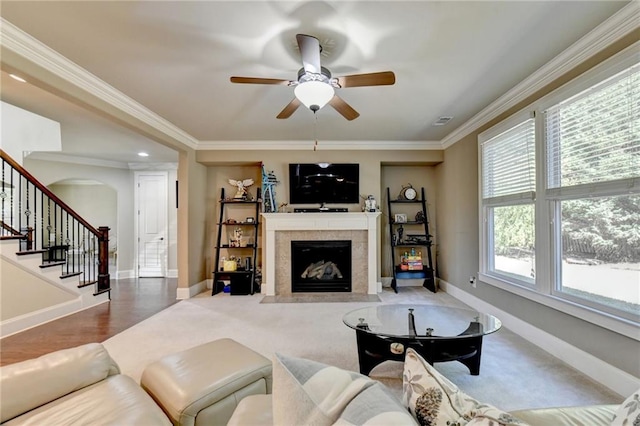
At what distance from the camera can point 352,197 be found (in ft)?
16.9

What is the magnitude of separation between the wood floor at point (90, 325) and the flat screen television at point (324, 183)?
270 cm

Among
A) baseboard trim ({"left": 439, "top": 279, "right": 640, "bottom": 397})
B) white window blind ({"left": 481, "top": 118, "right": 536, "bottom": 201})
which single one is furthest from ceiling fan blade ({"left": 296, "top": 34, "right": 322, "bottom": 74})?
baseboard trim ({"left": 439, "top": 279, "right": 640, "bottom": 397})

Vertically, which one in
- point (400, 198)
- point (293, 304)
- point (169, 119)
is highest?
point (169, 119)

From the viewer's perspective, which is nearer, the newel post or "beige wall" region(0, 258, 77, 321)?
"beige wall" region(0, 258, 77, 321)

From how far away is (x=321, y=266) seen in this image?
203 inches

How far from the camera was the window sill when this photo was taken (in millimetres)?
2013

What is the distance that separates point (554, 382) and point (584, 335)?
493mm

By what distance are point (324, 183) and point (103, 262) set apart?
3826mm

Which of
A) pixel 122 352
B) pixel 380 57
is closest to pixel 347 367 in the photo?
pixel 122 352

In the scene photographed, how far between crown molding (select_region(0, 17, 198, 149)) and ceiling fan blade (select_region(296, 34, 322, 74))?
204 centimetres

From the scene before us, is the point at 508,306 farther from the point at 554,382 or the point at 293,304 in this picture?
the point at 293,304

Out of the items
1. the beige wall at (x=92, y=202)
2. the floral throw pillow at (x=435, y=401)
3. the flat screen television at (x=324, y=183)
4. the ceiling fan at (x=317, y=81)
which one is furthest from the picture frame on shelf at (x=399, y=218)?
the beige wall at (x=92, y=202)

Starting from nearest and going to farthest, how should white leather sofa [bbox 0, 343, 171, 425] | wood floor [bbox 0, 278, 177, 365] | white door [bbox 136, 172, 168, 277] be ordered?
white leather sofa [bbox 0, 343, 171, 425], wood floor [bbox 0, 278, 177, 365], white door [bbox 136, 172, 168, 277]

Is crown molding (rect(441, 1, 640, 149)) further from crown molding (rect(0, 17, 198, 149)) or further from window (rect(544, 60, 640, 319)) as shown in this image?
crown molding (rect(0, 17, 198, 149))
